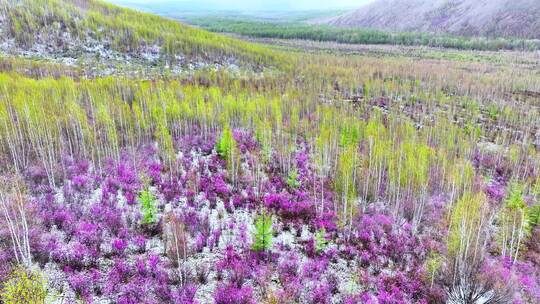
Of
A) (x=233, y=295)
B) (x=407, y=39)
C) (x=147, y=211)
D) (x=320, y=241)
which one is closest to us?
(x=233, y=295)

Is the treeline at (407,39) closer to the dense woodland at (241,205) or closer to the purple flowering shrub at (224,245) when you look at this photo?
the dense woodland at (241,205)

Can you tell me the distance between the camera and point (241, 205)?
20094 millimetres

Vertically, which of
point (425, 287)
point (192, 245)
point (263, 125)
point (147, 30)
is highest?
point (147, 30)

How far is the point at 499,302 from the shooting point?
1388 cm

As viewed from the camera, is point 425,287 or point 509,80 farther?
point 509,80

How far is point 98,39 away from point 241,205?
50.0m

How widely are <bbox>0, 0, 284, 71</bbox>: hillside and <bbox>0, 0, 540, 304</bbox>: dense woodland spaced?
7.78 m

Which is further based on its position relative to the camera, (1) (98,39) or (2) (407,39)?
(2) (407,39)

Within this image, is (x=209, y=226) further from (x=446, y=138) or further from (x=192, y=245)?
(x=446, y=138)

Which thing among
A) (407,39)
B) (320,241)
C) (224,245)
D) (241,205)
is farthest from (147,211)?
(407,39)

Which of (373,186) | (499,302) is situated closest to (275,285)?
(499,302)

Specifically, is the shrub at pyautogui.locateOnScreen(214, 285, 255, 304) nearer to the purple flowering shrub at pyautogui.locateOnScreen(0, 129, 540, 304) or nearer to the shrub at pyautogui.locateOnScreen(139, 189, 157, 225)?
the purple flowering shrub at pyautogui.locateOnScreen(0, 129, 540, 304)

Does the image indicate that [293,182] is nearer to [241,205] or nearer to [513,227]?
[241,205]

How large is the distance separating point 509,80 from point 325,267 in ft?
237
